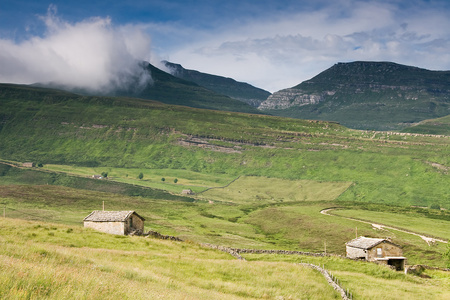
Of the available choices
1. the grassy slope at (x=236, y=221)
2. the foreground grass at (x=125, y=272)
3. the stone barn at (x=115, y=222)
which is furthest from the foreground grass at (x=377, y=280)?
the grassy slope at (x=236, y=221)

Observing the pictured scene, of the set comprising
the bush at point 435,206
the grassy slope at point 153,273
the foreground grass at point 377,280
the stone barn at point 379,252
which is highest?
the grassy slope at point 153,273

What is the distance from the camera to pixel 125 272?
86.7 ft

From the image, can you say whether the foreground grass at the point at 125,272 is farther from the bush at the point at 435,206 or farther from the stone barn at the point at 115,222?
the bush at the point at 435,206

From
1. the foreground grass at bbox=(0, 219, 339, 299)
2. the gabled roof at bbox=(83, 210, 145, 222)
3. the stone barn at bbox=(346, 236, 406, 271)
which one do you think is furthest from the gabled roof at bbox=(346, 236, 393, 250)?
the gabled roof at bbox=(83, 210, 145, 222)

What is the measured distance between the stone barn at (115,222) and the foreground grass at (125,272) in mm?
13044

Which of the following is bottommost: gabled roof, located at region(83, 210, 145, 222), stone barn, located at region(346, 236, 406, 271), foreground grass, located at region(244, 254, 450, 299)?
stone barn, located at region(346, 236, 406, 271)

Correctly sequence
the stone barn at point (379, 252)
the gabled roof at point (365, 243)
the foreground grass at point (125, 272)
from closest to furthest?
the foreground grass at point (125, 272)
the stone barn at point (379, 252)
the gabled roof at point (365, 243)

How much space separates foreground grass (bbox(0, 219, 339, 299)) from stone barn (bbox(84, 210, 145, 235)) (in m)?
13.0

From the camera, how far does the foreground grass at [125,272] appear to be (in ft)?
50.6

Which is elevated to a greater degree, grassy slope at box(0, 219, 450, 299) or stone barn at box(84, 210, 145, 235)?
grassy slope at box(0, 219, 450, 299)

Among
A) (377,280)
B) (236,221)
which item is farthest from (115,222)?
(236,221)

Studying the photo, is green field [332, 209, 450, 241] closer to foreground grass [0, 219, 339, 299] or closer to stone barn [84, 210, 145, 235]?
stone barn [84, 210, 145, 235]

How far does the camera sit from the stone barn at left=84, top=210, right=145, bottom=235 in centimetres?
7372

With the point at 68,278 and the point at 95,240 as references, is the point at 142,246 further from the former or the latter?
the point at 68,278
